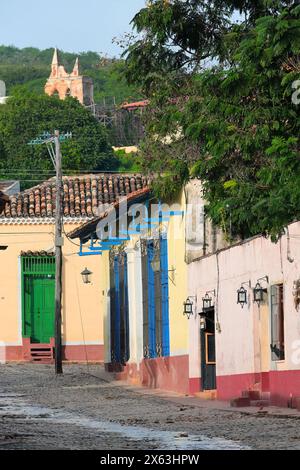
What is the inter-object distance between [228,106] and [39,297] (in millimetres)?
21900

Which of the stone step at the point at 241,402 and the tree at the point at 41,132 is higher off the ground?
the tree at the point at 41,132

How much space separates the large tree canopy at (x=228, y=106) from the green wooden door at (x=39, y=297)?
15.6 m

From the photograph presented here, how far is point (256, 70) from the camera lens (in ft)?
79.4

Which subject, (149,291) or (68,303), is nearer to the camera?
(149,291)

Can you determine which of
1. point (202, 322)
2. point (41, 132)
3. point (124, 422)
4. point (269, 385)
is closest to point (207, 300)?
point (202, 322)

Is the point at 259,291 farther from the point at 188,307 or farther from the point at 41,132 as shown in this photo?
the point at 41,132

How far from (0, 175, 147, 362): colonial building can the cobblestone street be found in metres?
13.2

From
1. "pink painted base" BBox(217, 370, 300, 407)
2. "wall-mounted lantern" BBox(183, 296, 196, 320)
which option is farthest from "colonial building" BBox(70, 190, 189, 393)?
"pink painted base" BBox(217, 370, 300, 407)

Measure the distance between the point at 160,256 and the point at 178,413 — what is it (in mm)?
8257

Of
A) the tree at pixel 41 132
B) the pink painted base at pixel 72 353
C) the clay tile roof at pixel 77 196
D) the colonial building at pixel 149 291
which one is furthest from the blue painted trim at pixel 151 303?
the tree at pixel 41 132

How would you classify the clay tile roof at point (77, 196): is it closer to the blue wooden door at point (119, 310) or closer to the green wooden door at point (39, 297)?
the green wooden door at point (39, 297)

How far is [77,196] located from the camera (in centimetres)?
4784

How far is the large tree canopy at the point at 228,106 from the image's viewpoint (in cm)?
2317

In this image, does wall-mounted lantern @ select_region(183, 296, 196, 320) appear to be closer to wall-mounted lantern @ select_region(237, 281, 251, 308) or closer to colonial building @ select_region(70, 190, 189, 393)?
colonial building @ select_region(70, 190, 189, 393)
